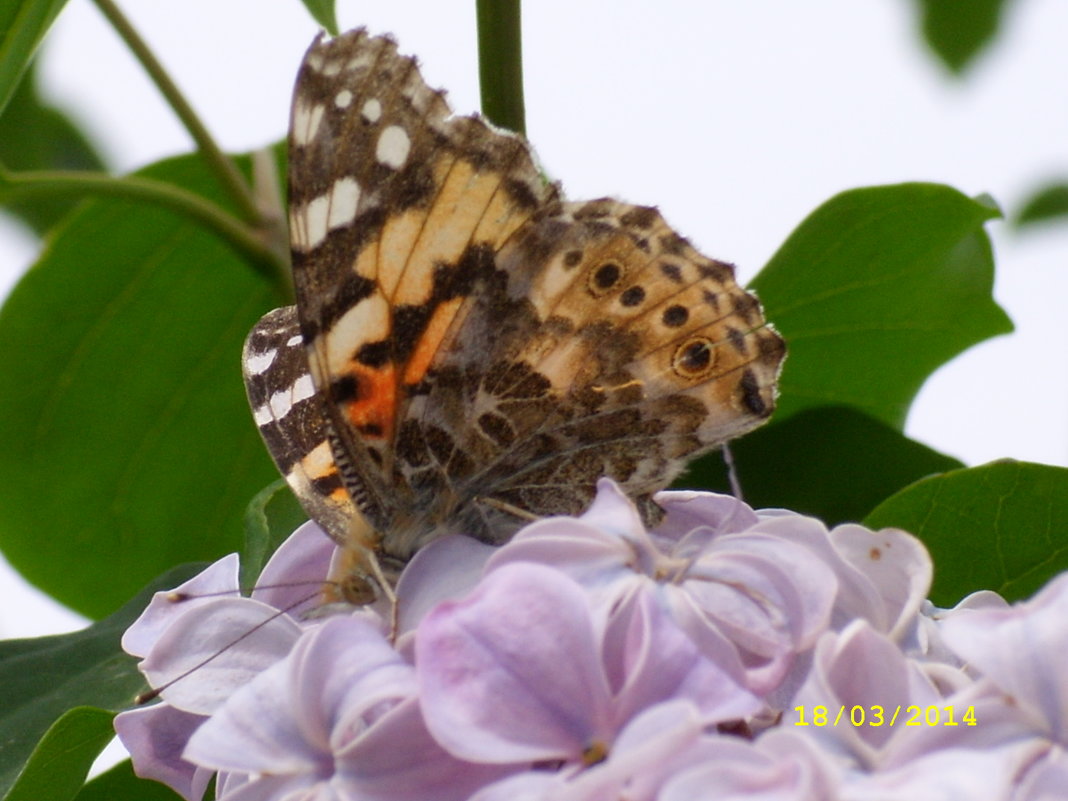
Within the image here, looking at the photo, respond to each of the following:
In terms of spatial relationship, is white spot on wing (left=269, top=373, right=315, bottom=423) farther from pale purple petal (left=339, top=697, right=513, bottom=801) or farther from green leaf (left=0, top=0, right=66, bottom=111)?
pale purple petal (left=339, top=697, right=513, bottom=801)

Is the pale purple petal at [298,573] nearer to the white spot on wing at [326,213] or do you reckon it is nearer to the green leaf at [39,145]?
the white spot on wing at [326,213]

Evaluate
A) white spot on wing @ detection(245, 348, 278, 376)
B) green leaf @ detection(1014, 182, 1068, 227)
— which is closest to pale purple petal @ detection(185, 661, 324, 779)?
white spot on wing @ detection(245, 348, 278, 376)

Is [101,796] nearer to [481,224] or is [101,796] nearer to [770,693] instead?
[481,224]

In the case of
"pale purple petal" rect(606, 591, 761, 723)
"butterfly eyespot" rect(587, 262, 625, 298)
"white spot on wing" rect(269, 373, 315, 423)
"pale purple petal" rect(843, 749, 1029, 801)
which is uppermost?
"butterfly eyespot" rect(587, 262, 625, 298)

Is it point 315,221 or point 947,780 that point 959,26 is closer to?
point 315,221

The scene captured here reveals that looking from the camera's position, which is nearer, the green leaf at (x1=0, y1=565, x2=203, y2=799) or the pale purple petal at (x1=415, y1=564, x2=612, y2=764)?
the pale purple petal at (x1=415, y1=564, x2=612, y2=764)

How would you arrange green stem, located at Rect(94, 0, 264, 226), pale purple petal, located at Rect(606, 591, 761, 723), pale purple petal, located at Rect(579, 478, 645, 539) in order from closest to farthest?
pale purple petal, located at Rect(606, 591, 761, 723)
pale purple petal, located at Rect(579, 478, 645, 539)
green stem, located at Rect(94, 0, 264, 226)
